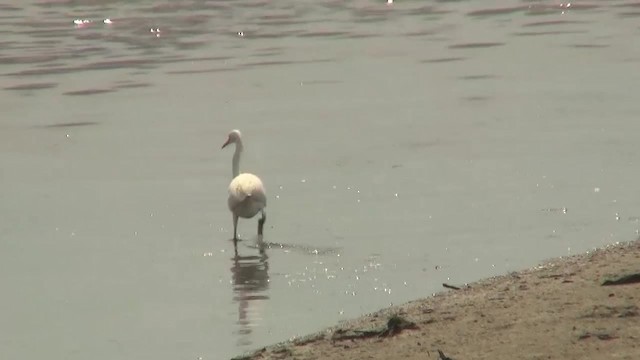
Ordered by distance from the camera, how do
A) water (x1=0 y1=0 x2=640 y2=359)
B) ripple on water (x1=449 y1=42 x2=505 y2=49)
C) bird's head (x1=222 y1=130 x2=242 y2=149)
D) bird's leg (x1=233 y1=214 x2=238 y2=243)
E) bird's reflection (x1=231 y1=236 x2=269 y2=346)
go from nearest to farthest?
bird's reflection (x1=231 y1=236 x2=269 y2=346), water (x1=0 y1=0 x2=640 y2=359), bird's leg (x1=233 y1=214 x2=238 y2=243), bird's head (x1=222 y1=130 x2=242 y2=149), ripple on water (x1=449 y1=42 x2=505 y2=49)

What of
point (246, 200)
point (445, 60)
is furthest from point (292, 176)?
point (445, 60)

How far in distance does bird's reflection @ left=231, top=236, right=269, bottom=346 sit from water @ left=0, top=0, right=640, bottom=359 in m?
0.03

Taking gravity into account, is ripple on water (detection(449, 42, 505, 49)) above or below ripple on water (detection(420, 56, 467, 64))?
below

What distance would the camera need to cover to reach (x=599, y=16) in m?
33.2

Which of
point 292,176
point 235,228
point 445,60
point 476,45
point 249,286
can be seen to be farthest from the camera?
point 476,45

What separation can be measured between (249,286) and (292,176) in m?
4.33

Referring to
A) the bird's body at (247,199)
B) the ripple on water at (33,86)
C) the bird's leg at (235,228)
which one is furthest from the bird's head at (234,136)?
the ripple on water at (33,86)

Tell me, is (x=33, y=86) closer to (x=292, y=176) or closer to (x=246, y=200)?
(x=292, y=176)

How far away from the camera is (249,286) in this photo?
1112cm

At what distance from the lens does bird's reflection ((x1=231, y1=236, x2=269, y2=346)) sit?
9.86 m

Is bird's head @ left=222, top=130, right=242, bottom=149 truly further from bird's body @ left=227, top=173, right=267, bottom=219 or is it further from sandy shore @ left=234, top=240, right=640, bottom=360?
sandy shore @ left=234, top=240, right=640, bottom=360

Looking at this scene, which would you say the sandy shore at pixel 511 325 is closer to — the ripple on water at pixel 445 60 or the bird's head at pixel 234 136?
the bird's head at pixel 234 136

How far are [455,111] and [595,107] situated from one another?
1675 millimetres

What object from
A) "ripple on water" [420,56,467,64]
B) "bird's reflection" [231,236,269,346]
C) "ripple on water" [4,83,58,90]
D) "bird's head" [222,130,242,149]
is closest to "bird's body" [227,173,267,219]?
"bird's reflection" [231,236,269,346]
